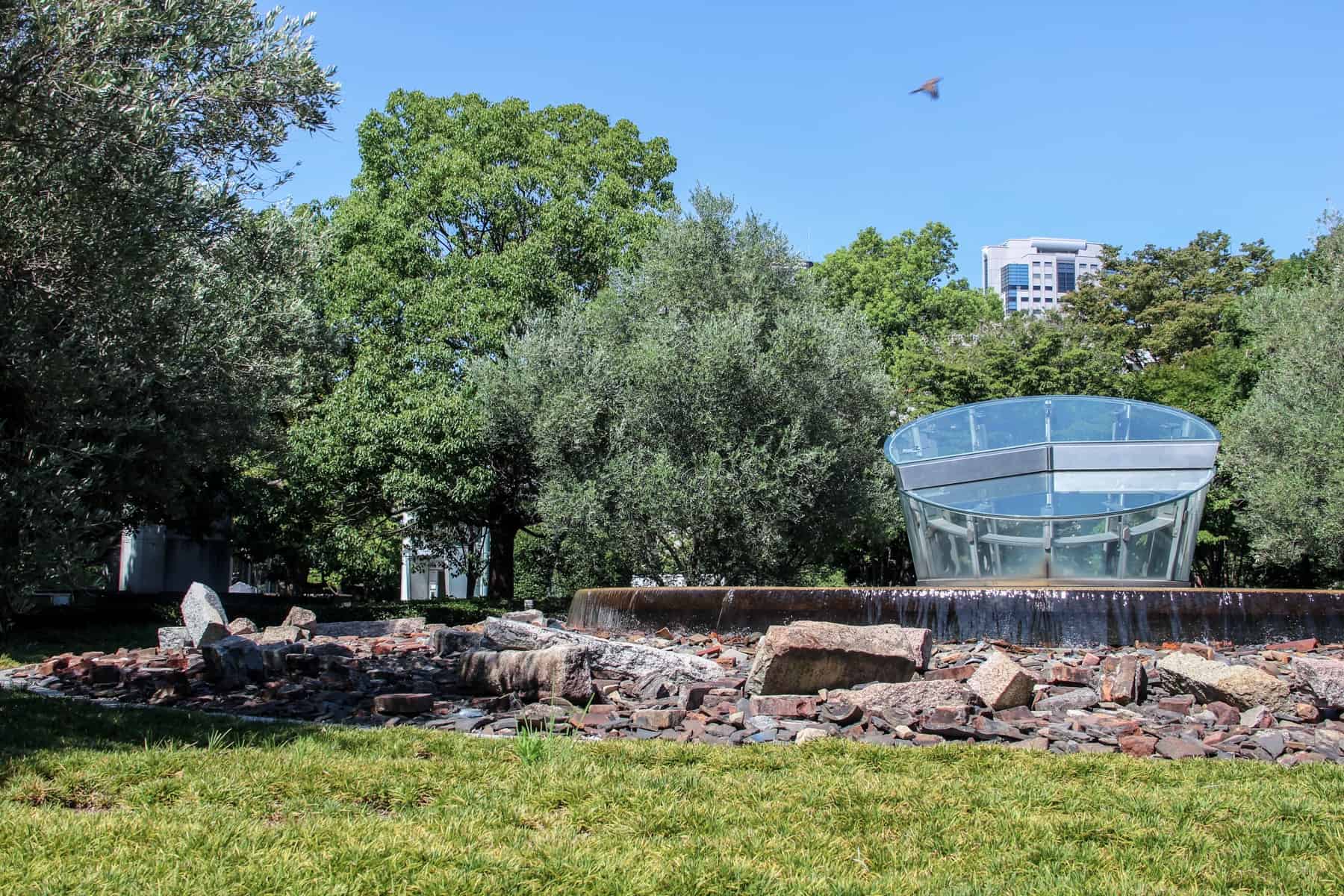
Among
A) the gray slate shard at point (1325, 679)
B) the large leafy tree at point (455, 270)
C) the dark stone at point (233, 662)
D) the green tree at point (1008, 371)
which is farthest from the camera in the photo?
the green tree at point (1008, 371)

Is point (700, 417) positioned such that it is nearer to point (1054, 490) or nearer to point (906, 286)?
point (1054, 490)

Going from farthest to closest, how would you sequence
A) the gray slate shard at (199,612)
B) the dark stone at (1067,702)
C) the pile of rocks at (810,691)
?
the gray slate shard at (199,612)
the dark stone at (1067,702)
the pile of rocks at (810,691)

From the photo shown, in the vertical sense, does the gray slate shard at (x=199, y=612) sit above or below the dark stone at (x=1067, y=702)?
above

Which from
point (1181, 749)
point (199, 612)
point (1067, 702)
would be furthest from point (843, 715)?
point (199, 612)

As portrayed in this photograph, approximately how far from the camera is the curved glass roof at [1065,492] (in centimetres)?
1460

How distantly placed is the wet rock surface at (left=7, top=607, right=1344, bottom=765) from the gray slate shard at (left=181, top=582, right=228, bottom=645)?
1590mm

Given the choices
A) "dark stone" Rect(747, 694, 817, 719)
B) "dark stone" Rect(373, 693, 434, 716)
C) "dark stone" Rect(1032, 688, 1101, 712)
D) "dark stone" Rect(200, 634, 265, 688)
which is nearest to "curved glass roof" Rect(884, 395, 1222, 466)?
"dark stone" Rect(1032, 688, 1101, 712)

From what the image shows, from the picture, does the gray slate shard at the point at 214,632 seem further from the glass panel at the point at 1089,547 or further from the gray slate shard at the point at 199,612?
the glass panel at the point at 1089,547

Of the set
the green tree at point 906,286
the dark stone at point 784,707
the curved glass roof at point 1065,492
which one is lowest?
the dark stone at point 784,707

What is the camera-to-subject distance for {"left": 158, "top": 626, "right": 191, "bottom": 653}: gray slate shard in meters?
12.0

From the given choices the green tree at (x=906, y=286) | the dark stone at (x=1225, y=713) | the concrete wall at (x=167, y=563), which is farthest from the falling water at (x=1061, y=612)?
the green tree at (x=906, y=286)

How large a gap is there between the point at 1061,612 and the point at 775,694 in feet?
13.6

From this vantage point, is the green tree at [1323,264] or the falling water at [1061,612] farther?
the green tree at [1323,264]

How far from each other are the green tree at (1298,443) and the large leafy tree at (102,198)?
23219 mm
